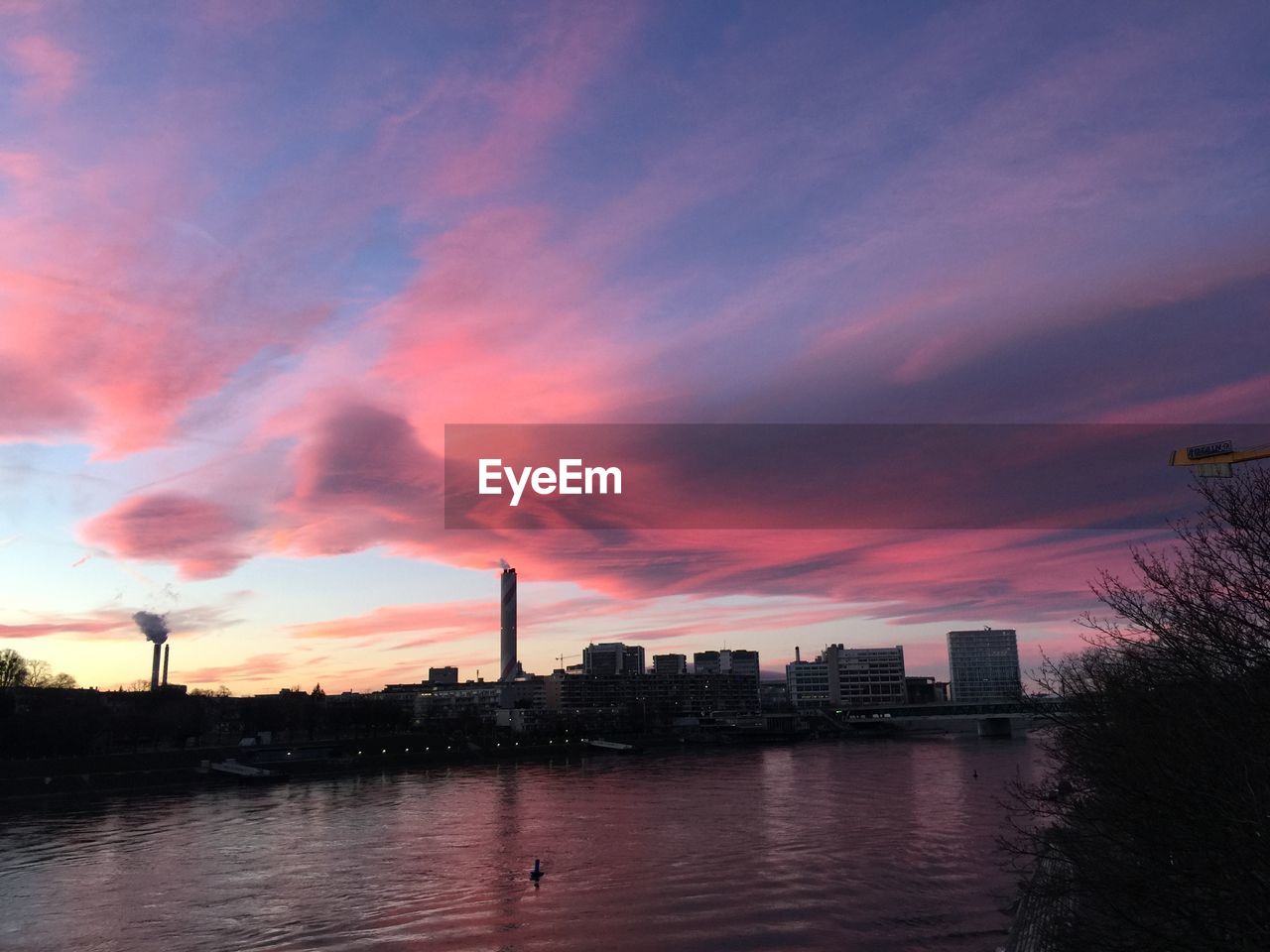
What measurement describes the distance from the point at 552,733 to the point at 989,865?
130828mm

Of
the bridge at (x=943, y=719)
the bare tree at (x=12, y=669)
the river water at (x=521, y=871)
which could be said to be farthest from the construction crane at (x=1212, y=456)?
the bare tree at (x=12, y=669)

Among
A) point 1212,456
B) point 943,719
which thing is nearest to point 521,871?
point 1212,456

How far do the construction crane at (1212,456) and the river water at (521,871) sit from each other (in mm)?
34511

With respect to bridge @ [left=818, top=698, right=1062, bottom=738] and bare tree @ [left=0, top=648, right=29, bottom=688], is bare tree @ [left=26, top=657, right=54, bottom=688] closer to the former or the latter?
bare tree @ [left=0, top=648, right=29, bottom=688]

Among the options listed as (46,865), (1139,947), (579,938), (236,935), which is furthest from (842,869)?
(46,865)

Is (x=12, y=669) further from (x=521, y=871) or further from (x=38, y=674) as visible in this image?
(x=521, y=871)

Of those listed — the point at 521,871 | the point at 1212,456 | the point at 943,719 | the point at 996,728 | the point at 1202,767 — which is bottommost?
the point at 996,728

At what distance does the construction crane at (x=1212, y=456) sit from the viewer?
82.5 metres

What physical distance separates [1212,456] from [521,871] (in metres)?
76.9

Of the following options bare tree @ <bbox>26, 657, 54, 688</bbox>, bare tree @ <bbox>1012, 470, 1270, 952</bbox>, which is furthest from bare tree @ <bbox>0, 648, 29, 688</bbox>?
bare tree @ <bbox>1012, 470, 1270, 952</bbox>

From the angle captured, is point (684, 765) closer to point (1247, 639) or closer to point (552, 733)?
point (552, 733)

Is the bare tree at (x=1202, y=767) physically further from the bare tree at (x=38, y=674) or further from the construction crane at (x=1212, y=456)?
the bare tree at (x=38, y=674)

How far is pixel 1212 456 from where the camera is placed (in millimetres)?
85938

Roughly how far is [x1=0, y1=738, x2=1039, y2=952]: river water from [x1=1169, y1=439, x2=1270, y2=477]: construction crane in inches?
1359
